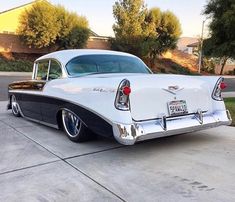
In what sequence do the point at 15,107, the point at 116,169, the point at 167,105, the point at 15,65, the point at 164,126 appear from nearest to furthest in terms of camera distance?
1. the point at 116,169
2. the point at 164,126
3. the point at 167,105
4. the point at 15,107
5. the point at 15,65

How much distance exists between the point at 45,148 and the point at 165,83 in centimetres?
198

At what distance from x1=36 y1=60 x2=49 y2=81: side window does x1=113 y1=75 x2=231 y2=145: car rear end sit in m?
2.32

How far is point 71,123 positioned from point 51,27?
1091 inches

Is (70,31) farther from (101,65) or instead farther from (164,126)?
(164,126)

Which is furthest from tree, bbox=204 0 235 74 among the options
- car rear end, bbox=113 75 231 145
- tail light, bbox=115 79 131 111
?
tail light, bbox=115 79 131 111

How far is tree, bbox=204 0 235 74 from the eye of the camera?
12.6m

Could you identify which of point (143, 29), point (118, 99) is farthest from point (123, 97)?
point (143, 29)

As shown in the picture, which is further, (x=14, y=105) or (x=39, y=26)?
(x=39, y=26)

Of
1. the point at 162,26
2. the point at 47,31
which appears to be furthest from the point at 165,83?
the point at 162,26

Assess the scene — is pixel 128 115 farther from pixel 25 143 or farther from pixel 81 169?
pixel 25 143

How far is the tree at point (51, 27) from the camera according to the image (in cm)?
3150

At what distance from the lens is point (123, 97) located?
13.7 ft

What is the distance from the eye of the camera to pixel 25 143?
526cm

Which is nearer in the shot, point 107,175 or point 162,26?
point 107,175
